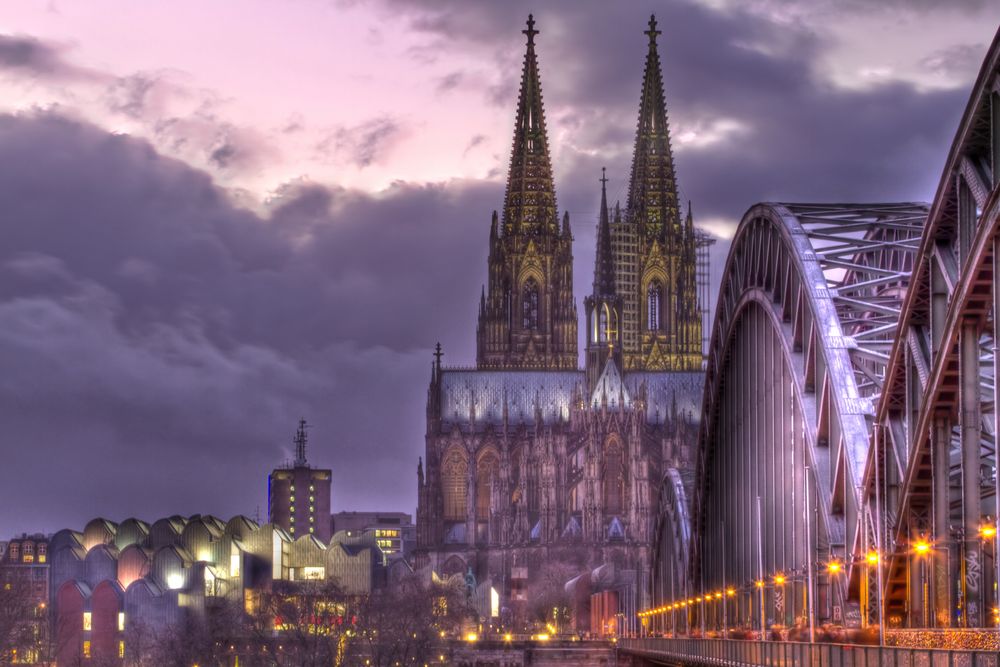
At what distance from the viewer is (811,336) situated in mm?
80812

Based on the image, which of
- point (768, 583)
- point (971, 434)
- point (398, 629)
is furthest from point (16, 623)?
point (971, 434)

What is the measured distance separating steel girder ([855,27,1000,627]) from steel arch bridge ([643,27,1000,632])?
0.22 feet

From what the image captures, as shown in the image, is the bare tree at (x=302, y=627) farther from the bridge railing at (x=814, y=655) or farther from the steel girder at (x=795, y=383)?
the bridge railing at (x=814, y=655)

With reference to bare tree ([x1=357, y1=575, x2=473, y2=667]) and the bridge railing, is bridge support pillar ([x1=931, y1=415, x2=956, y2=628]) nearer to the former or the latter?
the bridge railing

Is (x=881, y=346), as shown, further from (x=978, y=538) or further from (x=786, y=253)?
(x=978, y=538)

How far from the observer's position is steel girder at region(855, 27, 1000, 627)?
173 ft

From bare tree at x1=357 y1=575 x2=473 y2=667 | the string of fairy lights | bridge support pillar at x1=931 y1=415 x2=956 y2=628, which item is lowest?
bare tree at x1=357 y1=575 x2=473 y2=667

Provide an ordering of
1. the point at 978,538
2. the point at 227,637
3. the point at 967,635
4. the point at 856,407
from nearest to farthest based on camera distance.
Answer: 1. the point at 967,635
2. the point at 978,538
3. the point at 856,407
4. the point at 227,637

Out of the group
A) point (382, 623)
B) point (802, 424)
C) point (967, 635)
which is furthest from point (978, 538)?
point (382, 623)

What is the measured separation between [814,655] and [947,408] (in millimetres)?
8590

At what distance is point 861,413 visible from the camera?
72938mm

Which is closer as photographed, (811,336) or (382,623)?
(811,336)

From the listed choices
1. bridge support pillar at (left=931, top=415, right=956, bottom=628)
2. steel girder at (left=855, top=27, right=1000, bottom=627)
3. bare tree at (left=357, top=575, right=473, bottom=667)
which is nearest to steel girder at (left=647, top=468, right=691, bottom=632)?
bare tree at (left=357, top=575, right=473, bottom=667)

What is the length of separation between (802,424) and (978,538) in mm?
31507
